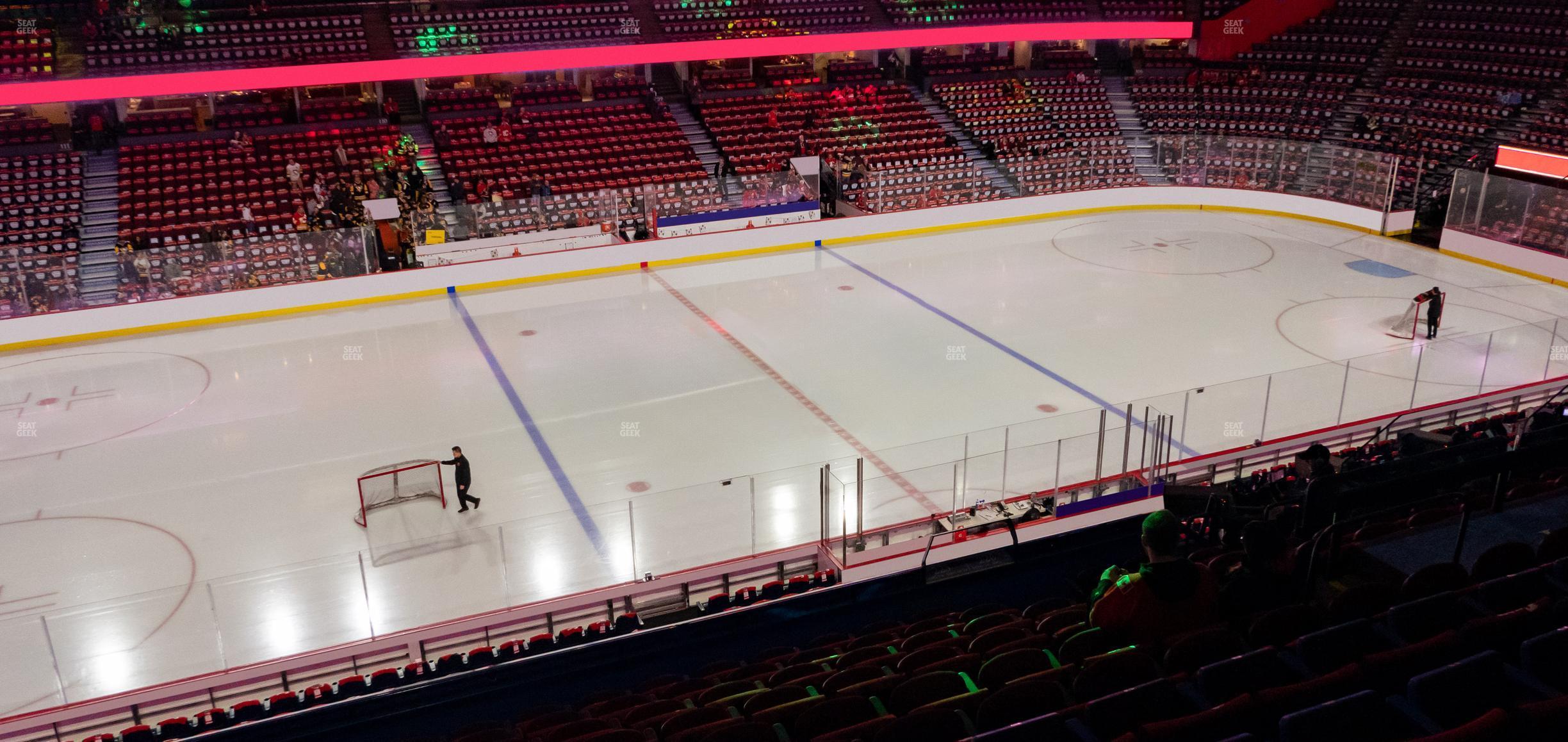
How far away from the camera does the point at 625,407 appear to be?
14.4 m

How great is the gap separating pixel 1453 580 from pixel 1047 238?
57.1 feet

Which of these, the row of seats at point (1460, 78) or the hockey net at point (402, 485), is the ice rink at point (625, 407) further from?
the row of seats at point (1460, 78)

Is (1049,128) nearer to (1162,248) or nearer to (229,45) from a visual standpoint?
(1162,248)

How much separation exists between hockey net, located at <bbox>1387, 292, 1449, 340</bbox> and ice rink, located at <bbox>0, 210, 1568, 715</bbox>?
25 centimetres

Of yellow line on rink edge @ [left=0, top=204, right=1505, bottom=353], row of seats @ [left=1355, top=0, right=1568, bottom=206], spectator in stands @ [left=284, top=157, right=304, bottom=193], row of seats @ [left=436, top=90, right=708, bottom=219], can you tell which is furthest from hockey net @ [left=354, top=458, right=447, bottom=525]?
row of seats @ [left=1355, top=0, right=1568, bottom=206]

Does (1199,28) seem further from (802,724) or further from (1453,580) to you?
(802,724)

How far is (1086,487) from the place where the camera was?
35.1 ft

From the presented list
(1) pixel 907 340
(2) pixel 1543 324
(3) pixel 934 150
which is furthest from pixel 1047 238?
(2) pixel 1543 324

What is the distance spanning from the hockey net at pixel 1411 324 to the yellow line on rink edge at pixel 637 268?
451 cm

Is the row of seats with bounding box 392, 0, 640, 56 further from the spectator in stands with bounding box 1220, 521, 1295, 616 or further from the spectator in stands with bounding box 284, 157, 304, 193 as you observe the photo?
the spectator in stands with bounding box 1220, 521, 1295, 616

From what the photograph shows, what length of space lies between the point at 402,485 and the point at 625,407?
3352 mm

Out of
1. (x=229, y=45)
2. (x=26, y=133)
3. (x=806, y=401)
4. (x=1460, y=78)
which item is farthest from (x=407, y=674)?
(x=1460, y=78)

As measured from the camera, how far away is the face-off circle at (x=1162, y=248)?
20.5 meters

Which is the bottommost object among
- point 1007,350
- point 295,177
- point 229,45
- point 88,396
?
point 88,396
